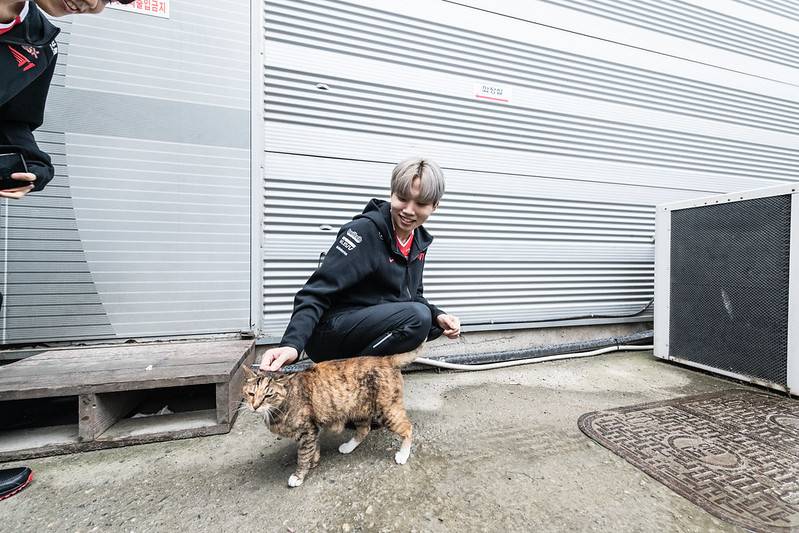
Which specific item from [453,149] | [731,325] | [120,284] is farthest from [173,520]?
[731,325]

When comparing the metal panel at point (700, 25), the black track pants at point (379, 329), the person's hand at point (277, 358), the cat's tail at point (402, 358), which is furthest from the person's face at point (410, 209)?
the metal panel at point (700, 25)

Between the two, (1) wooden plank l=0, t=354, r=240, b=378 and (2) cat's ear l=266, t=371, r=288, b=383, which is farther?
(1) wooden plank l=0, t=354, r=240, b=378

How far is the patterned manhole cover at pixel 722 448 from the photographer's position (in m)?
1.18

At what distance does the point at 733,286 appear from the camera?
91.0 inches

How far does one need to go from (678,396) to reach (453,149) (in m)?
2.32

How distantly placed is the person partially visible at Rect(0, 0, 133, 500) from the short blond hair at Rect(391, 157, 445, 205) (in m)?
1.11

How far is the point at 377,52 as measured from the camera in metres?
2.48

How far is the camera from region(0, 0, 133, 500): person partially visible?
102 cm

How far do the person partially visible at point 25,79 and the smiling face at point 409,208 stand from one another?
3.83 ft

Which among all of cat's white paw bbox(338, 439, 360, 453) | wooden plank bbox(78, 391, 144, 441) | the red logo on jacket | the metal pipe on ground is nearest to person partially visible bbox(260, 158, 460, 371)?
cat's white paw bbox(338, 439, 360, 453)

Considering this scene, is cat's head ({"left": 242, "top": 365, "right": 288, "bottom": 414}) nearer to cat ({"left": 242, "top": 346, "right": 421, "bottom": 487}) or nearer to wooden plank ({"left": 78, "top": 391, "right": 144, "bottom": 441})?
cat ({"left": 242, "top": 346, "right": 421, "bottom": 487})

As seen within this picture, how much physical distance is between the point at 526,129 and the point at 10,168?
3132 millimetres

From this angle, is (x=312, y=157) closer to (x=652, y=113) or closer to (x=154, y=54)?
(x=154, y=54)

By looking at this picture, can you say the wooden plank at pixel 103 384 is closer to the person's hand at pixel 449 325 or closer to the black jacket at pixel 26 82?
the black jacket at pixel 26 82
